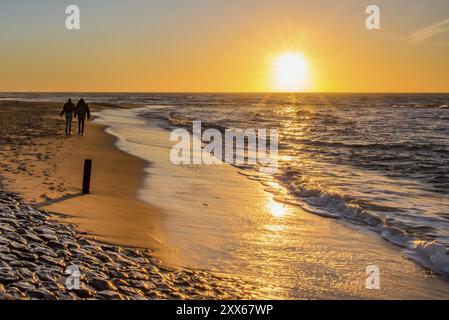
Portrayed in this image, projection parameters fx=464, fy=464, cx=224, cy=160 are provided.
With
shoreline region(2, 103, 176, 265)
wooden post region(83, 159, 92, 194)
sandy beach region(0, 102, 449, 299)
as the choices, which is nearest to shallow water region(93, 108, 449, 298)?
sandy beach region(0, 102, 449, 299)

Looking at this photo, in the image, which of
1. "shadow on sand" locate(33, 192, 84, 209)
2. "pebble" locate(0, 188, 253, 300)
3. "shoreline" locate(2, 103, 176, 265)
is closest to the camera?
"pebble" locate(0, 188, 253, 300)

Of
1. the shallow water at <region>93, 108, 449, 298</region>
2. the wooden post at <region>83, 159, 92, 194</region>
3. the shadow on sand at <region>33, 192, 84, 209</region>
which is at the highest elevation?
the wooden post at <region>83, 159, 92, 194</region>

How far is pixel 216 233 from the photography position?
875 centimetres

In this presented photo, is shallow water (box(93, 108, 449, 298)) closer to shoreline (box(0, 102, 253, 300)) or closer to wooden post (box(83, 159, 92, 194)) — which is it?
shoreline (box(0, 102, 253, 300))

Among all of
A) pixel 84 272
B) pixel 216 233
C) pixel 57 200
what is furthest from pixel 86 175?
pixel 84 272

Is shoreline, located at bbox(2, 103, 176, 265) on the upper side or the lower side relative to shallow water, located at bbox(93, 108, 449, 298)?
upper

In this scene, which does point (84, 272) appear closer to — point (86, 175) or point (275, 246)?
point (275, 246)

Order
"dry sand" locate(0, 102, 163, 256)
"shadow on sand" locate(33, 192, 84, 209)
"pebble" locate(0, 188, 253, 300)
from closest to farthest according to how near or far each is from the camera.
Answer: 1. "pebble" locate(0, 188, 253, 300)
2. "dry sand" locate(0, 102, 163, 256)
3. "shadow on sand" locate(33, 192, 84, 209)

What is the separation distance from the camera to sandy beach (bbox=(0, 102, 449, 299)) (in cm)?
651

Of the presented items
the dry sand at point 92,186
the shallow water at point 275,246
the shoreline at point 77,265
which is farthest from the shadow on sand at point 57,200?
the shallow water at point 275,246

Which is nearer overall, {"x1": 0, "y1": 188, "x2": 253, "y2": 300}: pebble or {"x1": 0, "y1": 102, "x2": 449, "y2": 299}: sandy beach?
{"x1": 0, "y1": 188, "x2": 253, "y2": 300}: pebble

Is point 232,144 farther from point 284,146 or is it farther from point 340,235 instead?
point 340,235

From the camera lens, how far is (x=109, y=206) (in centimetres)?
1003

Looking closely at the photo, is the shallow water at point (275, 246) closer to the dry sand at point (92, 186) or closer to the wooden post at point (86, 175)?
the dry sand at point (92, 186)
